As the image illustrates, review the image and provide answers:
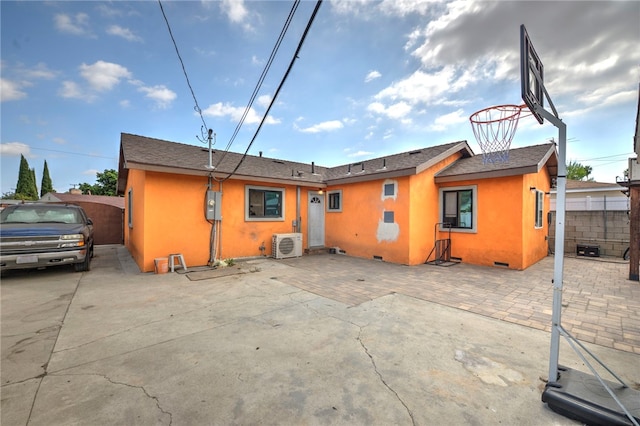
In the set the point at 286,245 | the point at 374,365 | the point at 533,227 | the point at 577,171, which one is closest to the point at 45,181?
the point at 286,245

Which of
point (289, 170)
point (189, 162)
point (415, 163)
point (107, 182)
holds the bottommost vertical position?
point (189, 162)

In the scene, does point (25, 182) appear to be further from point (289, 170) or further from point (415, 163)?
point (415, 163)

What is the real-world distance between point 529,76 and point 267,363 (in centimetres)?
363

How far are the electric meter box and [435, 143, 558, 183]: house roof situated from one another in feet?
22.7

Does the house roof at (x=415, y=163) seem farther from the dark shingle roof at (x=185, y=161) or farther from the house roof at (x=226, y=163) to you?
the dark shingle roof at (x=185, y=161)

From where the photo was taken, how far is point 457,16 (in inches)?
194

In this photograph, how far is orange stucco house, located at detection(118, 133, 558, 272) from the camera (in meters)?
6.70

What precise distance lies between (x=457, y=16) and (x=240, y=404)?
705cm

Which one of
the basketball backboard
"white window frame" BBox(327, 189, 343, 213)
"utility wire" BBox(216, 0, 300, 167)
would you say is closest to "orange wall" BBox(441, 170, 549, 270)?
"white window frame" BBox(327, 189, 343, 213)

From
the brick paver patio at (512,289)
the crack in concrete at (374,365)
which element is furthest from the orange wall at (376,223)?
the crack in concrete at (374,365)

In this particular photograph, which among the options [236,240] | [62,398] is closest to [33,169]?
[236,240]

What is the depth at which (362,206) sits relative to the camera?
29.0ft

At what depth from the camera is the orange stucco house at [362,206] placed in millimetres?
6703

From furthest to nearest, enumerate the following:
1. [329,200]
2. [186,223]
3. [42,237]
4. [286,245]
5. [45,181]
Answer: [45,181] → [329,200] → [286,245] → [186,223] → [42,237]
